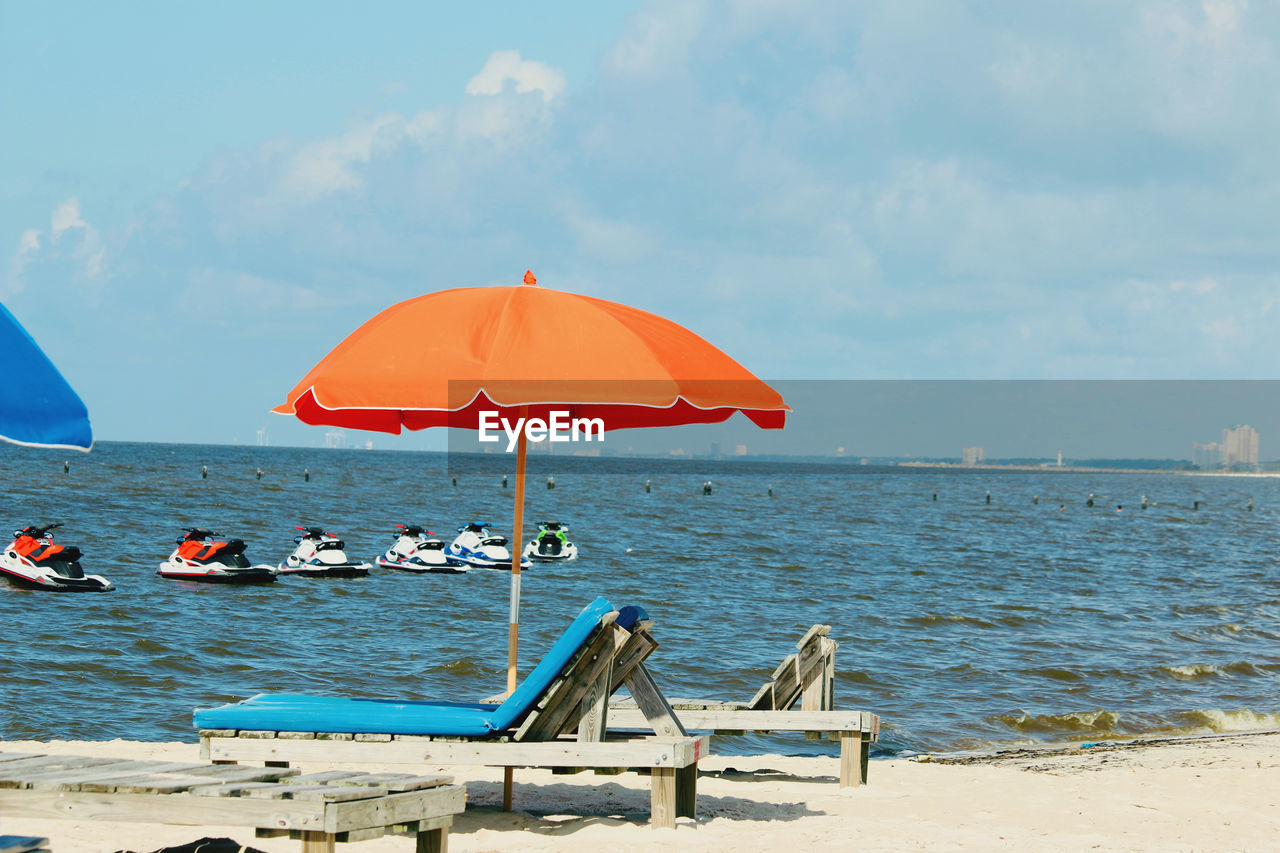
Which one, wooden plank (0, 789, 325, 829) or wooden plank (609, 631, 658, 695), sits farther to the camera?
wooden plank (609, 631, 658, 695)

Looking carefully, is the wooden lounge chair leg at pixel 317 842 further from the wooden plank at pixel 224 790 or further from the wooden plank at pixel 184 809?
the wooden plank at pixel 224 790

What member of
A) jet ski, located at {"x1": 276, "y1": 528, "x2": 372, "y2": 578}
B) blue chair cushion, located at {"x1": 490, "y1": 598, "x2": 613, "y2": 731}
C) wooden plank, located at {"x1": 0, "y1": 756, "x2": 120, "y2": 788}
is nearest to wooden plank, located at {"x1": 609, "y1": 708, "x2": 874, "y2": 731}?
blue chair cushion, located at {"x1": 490, "y1": 598, "x2": 613, "y2": 731}

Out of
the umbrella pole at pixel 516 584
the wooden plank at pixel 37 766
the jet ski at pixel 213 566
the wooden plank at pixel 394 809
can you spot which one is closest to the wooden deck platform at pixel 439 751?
the umbrella pole at pixel 516 584

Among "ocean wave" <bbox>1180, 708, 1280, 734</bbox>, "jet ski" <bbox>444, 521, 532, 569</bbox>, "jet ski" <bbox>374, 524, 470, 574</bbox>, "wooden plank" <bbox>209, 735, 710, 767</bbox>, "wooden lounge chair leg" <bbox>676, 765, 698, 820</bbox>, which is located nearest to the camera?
"wooden plank" <bbox>209, 735, 710, 767</bbox>

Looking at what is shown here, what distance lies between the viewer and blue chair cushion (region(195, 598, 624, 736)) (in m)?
6.10

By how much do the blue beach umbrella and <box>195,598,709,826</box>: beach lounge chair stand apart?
8.21 ft

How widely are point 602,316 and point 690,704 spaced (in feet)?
10.9

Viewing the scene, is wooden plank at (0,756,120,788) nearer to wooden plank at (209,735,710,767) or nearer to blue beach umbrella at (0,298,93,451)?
wooden plank at (209,735,710,767)

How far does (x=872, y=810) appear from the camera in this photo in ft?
25.3

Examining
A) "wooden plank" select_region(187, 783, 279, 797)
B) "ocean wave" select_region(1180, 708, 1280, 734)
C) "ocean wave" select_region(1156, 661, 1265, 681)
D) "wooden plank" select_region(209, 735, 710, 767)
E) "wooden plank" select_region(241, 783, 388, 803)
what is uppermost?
"wooden plank" select_region(187, 783, 279, 797)

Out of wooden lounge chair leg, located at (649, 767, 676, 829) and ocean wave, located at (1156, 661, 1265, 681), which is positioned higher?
wooden lounge chair leg, located at (649, 767, 676, 829)

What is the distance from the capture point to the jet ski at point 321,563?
26266 mm

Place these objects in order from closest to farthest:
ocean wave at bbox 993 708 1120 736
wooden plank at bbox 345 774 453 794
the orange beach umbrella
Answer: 1. wooden plank at bbox 345 774 453 794
2. the orange beach umbrella
3. ocean wave at bbox 993 708 1120 736

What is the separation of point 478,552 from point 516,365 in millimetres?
24980
